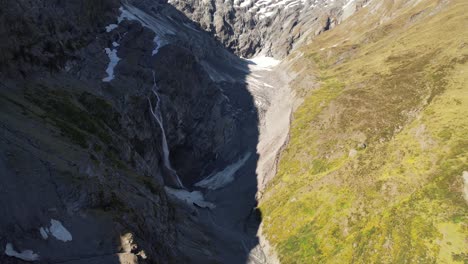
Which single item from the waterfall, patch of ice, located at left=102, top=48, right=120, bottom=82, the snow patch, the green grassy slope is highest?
patch of ice, located at left=102, top=48, right=120, bottom=82

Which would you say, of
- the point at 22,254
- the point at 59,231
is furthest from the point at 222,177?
the point at 22,254

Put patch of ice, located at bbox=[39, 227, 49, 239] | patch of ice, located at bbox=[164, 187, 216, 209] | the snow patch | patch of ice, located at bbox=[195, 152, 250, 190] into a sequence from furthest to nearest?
patch of ice, located at bbox=[195, 152, 250, 190] → patch of ice, located at bbox=[164, 187, 216, 209] → the snow patch → patch of ice, located at bbox=[39, 227, 49, 239]

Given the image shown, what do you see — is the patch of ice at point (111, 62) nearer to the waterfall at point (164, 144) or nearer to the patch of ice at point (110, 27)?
the waterfall at point (164, 144)

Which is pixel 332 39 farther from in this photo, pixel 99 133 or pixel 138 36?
pixel 99 133

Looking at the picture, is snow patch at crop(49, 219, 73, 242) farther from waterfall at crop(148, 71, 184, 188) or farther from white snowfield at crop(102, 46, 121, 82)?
white snowfield at crop(102, 46, 121, 82)

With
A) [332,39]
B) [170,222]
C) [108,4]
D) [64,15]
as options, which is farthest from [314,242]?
[332,39]

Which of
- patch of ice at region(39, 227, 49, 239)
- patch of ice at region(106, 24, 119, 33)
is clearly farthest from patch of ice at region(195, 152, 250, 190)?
patch of ice at region(39, 227, 49, 239)
